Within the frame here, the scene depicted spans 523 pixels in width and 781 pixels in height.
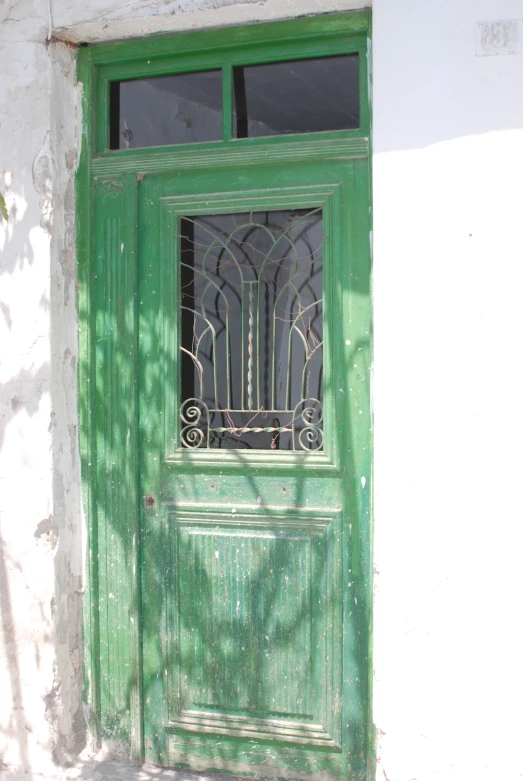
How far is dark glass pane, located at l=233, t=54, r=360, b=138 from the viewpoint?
2732mm

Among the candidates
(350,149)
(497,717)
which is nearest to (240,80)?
(350,149)

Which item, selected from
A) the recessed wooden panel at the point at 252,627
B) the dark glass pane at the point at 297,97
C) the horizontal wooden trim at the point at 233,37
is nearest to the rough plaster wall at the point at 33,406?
the horizontal wooden trim at the point at 233,37

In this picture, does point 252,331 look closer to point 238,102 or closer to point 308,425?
point 308,425

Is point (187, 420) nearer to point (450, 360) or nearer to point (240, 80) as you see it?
point (450, 360)

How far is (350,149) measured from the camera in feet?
8.75

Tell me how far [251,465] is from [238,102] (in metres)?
1.44

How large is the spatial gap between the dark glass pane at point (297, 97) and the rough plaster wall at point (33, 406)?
0.74 meters

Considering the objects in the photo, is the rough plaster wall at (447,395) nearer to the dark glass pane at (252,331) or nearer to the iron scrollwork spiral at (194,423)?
the dark glass pane at (252,331)

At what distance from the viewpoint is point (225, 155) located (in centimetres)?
279

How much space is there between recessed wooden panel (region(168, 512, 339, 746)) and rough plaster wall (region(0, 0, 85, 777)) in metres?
0.47

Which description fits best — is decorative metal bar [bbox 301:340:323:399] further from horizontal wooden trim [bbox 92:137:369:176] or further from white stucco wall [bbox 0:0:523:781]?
horizontal wooden trim [bbox 92:137:369:176]

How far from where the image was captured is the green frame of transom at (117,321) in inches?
111

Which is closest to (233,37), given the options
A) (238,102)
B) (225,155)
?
(238,102)

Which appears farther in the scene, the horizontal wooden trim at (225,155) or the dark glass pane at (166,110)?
the dark glass pane at (166,110)
